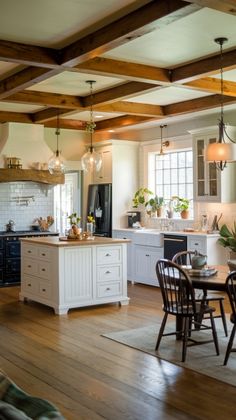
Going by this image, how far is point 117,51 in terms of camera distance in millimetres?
5004

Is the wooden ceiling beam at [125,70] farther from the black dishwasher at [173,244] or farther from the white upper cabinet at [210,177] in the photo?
the black dishwasher at [173,244]

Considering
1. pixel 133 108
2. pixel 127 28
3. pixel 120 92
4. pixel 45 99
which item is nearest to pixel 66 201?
pixel 133 108

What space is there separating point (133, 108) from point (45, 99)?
140cm

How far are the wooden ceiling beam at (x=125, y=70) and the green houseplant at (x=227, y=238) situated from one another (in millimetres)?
2688

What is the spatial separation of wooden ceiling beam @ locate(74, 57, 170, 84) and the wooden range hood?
12.8 feet

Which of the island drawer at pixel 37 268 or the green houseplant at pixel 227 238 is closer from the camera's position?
the island drawer at pixel 37 268

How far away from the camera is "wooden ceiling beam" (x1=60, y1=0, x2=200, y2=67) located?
3.69 metres

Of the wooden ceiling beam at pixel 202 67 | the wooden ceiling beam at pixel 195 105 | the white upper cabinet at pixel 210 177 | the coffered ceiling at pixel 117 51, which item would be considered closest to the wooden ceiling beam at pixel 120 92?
the coffered ceiling at pixel 117 51

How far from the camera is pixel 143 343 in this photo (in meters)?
5.09

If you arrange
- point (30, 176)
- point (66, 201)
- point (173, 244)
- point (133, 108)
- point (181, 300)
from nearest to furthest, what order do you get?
point (181, 300)
point (133, 108)
point (173, 244)
point (30, 176)
point (66, 201)

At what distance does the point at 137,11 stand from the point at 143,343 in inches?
118

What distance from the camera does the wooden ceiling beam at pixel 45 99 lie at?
6879mm

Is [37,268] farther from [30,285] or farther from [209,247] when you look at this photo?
[209,247]

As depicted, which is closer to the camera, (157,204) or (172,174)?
(157,204)
